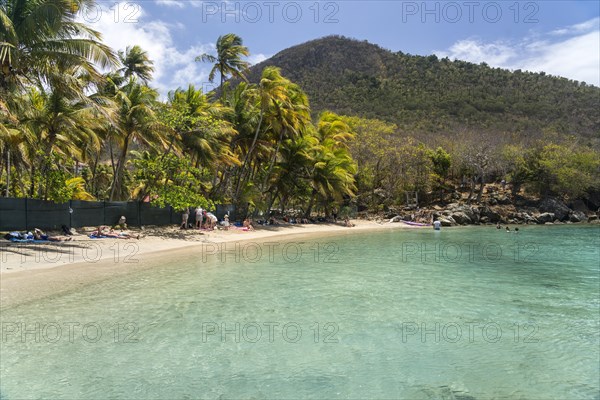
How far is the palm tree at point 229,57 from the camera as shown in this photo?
32000 millimetres

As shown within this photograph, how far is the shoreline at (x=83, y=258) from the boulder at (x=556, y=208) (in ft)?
103

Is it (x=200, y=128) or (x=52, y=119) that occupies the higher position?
(x=200, y=128)

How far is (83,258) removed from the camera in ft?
46.2

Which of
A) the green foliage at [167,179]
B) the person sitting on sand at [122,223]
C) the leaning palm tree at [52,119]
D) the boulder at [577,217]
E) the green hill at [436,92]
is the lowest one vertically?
the boulder at [577,217]

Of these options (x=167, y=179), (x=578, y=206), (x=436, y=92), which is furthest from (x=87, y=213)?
(x=436, y=92)

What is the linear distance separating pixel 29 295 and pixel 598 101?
8698 centimetres

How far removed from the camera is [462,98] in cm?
7588

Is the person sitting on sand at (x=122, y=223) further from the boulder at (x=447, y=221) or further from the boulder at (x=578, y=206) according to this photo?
the boulder at (x=578, y=206)

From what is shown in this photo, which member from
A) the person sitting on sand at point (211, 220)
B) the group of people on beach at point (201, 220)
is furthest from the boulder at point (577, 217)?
the person sitting on sand at point (211, 220)

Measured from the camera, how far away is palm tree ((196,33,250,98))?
32.0 m

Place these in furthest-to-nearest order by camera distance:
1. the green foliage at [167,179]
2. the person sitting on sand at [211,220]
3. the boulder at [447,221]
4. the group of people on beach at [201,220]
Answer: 1. the boulder at [447,221]
2. the person sitting on sand at [211,220]
3. the group of people on beach at [201,220]
4. the green foliage at [167,179]

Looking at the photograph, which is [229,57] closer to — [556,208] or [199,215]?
[199,215]

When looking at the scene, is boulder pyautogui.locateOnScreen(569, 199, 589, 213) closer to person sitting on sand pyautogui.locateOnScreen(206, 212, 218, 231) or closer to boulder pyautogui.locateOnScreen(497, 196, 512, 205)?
boulder pyautogui.locateOnScreen(497, 196, 512, 205)

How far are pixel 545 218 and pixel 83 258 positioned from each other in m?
39.4
